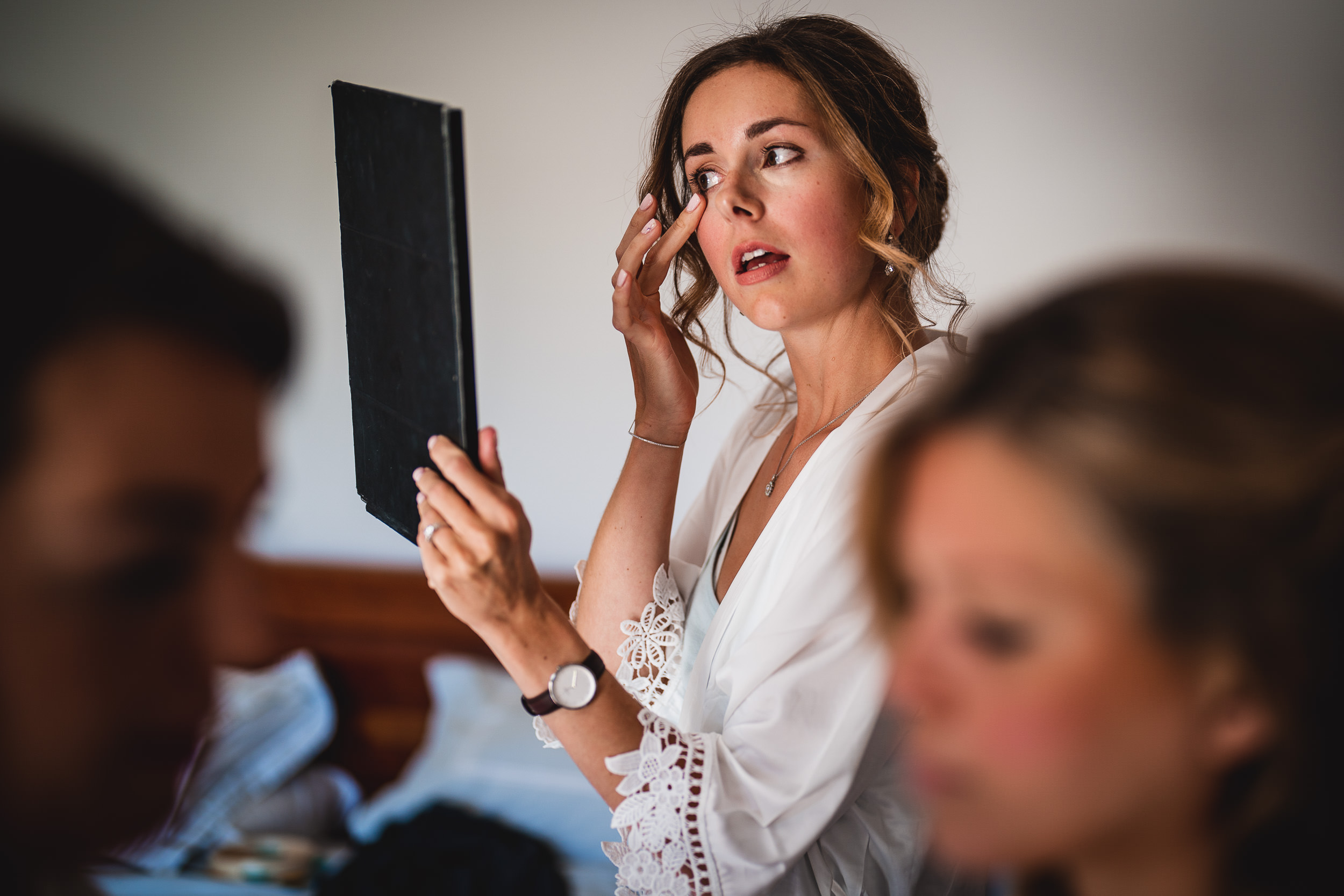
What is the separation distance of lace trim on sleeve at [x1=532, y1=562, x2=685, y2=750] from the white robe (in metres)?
0.11

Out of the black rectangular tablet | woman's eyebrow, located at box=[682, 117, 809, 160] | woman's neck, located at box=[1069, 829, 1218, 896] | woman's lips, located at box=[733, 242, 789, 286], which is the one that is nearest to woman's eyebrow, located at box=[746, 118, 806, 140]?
woman's eyebrow, located at box=[682, 117, 809, 160]

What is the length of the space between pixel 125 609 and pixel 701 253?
1072 mm

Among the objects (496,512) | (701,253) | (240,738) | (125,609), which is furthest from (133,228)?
(240,738)

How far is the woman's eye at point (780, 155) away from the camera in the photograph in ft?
3.52

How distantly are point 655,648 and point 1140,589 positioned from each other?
2.69ft

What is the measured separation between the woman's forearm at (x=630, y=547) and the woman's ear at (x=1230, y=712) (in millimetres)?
834

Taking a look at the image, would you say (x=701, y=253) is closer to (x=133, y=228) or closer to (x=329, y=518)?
(x=133, y=228)

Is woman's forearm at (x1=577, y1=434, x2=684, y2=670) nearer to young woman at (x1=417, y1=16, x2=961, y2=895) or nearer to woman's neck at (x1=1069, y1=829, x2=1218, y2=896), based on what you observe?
young woman at (x1=417, y1=16, x2=961, y2=895)

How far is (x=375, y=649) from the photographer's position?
217 centimetres

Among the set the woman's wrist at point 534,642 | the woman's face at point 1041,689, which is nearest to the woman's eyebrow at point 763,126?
the woman's wrist at point 534,642

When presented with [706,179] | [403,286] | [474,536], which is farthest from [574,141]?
[474,536]

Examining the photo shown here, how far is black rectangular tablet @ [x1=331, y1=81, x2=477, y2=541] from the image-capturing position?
2.08ft

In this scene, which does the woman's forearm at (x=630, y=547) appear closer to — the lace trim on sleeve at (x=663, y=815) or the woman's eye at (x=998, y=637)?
the lace trim on sleeve at (x=663, y=815)

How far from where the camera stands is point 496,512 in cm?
69
